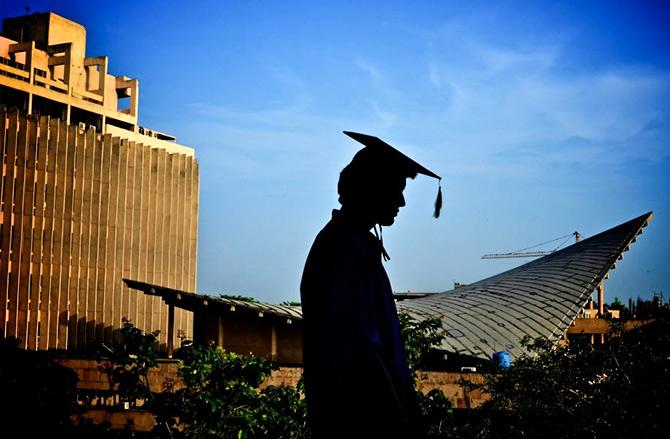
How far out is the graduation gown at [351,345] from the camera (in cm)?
233

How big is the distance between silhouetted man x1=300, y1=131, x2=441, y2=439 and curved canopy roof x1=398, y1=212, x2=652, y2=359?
62.8 feet

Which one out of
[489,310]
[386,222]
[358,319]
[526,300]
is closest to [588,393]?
[386,222]

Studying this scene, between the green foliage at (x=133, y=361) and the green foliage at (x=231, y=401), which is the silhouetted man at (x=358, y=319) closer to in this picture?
the green foliage at (x=231, y=401)

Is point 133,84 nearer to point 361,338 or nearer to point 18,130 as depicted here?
point 18,130

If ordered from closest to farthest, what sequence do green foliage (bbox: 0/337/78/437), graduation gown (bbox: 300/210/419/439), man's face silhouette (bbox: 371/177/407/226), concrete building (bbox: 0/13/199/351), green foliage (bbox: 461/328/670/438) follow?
1. graduation gown (bbox: 300/210/419/439)
2. man's face silhouette (bbox: 371/177/407/226)
3. green foliage (bbox: 461/328/670/438)
4. green foliage (bbox: 0/337/78/437)
5. concrete building (bbox: 0/13/199/351)

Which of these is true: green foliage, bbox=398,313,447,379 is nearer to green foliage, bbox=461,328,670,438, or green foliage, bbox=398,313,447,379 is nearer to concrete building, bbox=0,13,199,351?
green foliage, bbox=461,328,670,438

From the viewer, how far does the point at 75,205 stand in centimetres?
4078

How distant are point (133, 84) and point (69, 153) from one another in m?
18.2

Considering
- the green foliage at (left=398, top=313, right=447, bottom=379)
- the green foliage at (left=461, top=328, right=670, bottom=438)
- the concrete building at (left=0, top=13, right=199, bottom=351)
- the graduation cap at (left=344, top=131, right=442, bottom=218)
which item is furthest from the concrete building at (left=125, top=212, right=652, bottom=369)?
the concrete building at (left=0, top=13, right=199, bottom=351)

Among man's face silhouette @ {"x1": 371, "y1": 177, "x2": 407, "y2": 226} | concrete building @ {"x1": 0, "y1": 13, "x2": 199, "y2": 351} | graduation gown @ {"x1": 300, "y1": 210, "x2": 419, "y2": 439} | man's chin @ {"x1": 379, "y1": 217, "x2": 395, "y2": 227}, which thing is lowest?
graduation gown @ {"x1": 300, "y1": 210, "x2": 419, "y2": 439}

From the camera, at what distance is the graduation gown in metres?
2.33

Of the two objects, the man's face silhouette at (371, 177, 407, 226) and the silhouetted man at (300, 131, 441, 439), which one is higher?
the man's face silhouette at (371, 177, 407, 226)

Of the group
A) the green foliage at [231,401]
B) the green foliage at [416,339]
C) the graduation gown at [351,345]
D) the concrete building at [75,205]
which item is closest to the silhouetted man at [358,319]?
the graduation gown at [351,345]

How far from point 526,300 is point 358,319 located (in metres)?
25.9
